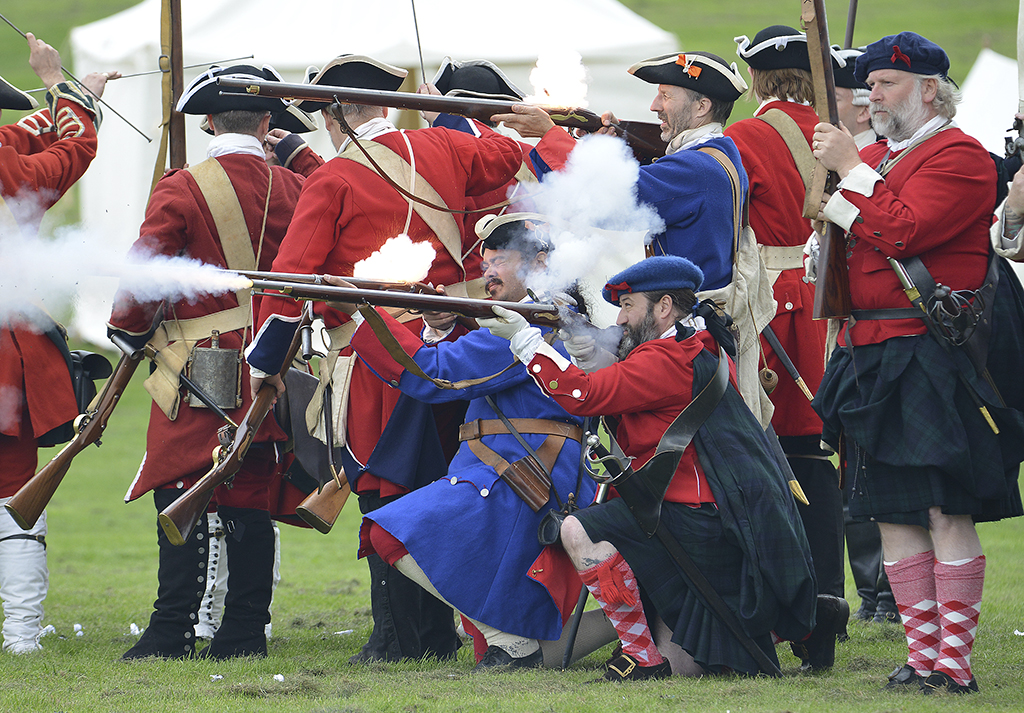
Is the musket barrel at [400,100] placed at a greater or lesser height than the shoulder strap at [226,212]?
greater

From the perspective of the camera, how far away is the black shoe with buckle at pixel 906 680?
13.8 ft

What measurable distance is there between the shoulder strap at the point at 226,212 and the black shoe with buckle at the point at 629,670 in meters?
2.37

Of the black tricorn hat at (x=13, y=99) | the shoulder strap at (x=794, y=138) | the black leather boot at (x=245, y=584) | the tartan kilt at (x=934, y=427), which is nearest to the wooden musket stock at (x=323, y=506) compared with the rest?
the black leather boot at (x=245, y=584)

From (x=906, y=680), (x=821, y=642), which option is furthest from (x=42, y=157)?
(x=906, y=680)

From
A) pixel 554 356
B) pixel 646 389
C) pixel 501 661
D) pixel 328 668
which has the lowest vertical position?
pixel 328 668

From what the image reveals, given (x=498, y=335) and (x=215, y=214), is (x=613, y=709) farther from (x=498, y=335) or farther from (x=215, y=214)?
(x=215, y=214)

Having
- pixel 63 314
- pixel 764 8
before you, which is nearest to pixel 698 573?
pixel 63 314

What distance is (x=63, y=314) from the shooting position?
18.0ft

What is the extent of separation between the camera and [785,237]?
570 cm

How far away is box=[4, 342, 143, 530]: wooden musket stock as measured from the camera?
5.22 m

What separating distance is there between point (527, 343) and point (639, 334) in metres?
0.43

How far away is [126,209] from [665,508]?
11.9 metres

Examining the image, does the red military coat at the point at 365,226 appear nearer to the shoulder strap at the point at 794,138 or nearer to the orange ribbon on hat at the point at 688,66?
the orange ribbon on hat at the point at 688,66

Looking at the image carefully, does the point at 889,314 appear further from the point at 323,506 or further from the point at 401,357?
the point at 323,506
